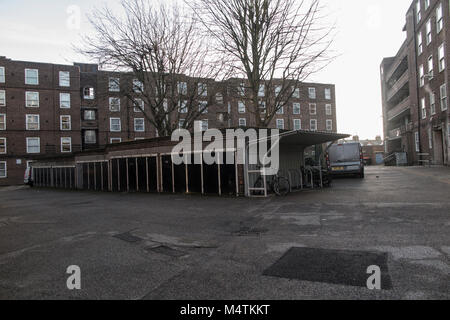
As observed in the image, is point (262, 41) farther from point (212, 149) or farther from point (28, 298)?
point (28, 298)

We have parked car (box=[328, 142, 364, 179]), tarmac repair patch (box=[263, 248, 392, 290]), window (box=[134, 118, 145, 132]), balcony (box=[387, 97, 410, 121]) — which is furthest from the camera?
window (box=[134, 118, 145, 132])

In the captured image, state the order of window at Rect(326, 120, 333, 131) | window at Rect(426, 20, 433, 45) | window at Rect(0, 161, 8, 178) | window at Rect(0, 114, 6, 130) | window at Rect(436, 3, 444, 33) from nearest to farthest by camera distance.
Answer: window at Rect(436, 3, 444, 33) → window at Rect(426, 20, 433, 45) → window at Rect(0, 161, 8, 178) → window at Rect(0, 114, 6, 130) → window at Rect(326, 120, 333, 131)

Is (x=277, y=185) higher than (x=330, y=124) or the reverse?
the reverse

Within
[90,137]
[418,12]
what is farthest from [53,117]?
[418,12]

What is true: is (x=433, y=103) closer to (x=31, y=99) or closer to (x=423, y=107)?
(x=423, y=107)

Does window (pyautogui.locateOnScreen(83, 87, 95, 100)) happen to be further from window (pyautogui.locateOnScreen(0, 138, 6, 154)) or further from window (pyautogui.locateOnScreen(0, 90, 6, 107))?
window (pyautogui.locateOnScreen(0, 138, 6, 154))

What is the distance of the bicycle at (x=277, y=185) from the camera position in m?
12.6

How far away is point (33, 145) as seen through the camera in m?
40.5

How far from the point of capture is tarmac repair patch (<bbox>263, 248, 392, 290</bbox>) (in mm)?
3596

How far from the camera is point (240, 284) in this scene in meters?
3.65

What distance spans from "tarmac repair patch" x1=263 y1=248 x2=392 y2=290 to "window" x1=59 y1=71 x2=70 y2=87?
45774 millimetres

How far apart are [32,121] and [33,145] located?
3198mm

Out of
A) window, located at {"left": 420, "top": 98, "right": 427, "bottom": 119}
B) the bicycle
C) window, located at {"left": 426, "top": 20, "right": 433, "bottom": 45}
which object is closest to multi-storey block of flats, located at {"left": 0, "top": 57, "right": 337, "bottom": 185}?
window, located at {"left": 420, "top": 98, "right": 427, "bottom": 119}

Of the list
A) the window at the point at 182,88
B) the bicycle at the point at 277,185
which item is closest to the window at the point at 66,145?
the window at the point at 182,88
